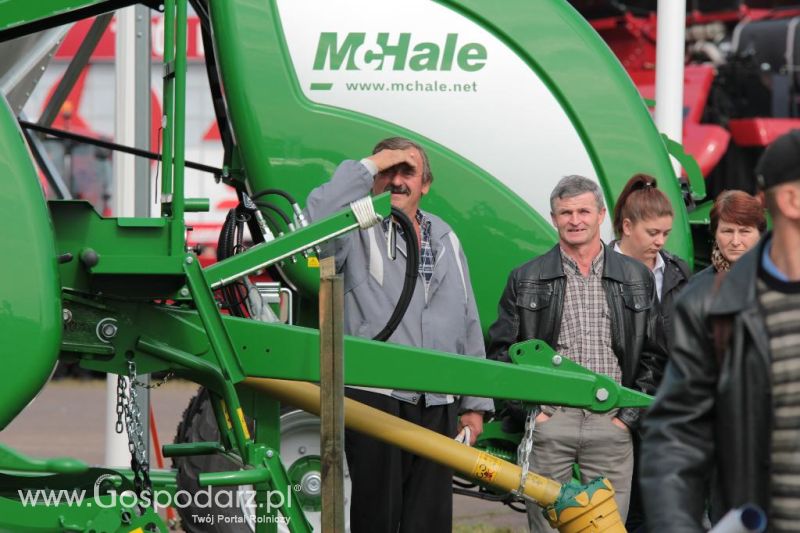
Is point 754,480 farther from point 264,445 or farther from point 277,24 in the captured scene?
point 277,24

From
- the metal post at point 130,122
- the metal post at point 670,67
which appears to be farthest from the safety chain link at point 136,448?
the metal post at point 670,67

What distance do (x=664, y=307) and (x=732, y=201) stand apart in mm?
511

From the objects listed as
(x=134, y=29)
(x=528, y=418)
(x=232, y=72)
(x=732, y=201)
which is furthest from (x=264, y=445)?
(x=134, y=29)

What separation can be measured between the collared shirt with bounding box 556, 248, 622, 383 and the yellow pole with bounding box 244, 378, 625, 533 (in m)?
0.50

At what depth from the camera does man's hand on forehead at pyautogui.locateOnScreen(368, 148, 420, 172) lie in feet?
16.4

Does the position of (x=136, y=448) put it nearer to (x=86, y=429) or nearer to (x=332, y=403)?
(x=332, y=403)

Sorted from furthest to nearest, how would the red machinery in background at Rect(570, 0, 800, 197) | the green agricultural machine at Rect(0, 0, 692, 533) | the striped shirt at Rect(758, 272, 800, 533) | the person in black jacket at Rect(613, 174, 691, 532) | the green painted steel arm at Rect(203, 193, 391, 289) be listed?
the red machinery in background at Rect(570, 0, 800, 197), the person in black jacket at Rect(613, 174, 691, 532), the green painted steel arm at Rect(203, 193, 391, 289), the green agricultural machine at Rect(0, 0, 692, 533), the striped shirt at Rect(758, 272, 800, 533)

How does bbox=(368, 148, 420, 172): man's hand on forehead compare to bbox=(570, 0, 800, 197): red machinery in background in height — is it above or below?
below

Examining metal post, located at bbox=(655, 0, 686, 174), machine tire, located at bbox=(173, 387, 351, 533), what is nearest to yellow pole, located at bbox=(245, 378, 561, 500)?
machine tire, located at bbox=(173, 387, 351, 533)

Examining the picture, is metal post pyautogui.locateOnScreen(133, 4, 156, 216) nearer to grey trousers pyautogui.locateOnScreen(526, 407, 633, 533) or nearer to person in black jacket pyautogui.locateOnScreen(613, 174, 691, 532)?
person in black jacket pyautogui.locateOnScreen(613, 174, 691, 532)

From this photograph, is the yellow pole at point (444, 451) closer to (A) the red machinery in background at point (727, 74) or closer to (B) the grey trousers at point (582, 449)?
(B) the grey trousers at point (582, 449)

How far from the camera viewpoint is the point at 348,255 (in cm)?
499

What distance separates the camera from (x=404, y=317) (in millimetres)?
5070

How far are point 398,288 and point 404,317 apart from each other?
0.12 m
